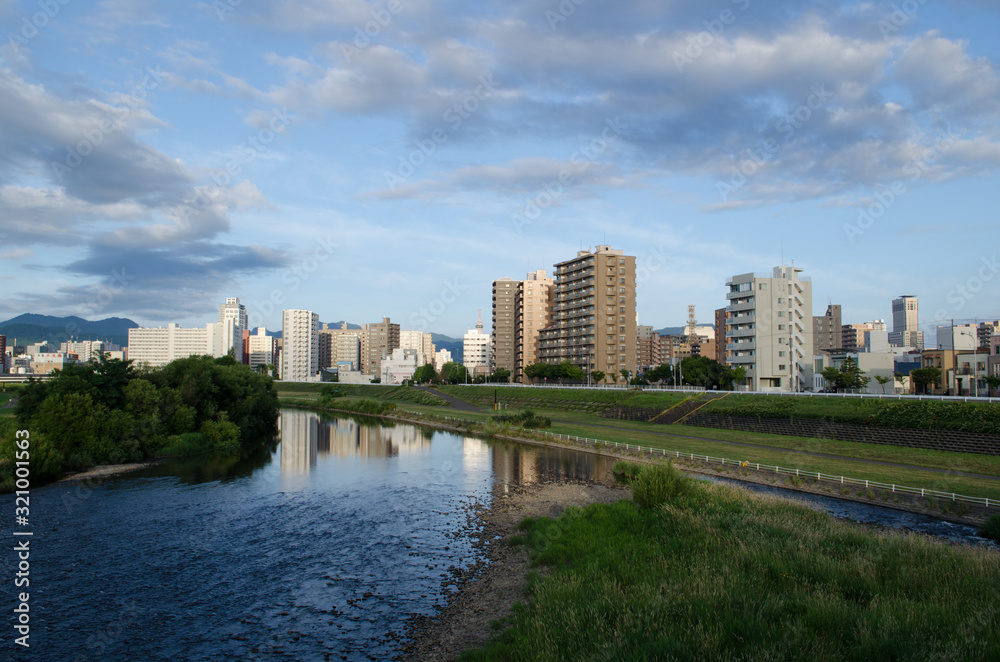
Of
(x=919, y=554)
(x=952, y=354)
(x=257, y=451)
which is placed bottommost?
(x=257, y=451)

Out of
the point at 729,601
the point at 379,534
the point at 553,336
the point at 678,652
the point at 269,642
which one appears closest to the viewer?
the point at 678,652

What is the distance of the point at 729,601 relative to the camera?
41.4 feet

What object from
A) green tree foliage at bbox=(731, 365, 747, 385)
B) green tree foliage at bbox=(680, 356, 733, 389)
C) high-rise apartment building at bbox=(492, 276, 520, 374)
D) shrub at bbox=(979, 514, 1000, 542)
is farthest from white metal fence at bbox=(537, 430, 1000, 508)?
high-rise apartment building at bbox=(492, 276, 520, 374)

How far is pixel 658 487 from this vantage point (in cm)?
2614

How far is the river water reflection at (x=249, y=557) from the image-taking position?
53.7ft

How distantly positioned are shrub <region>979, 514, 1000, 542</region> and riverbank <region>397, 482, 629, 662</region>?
53.6ft

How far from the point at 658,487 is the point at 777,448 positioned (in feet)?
91.8

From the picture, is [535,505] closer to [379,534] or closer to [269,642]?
[379,534]

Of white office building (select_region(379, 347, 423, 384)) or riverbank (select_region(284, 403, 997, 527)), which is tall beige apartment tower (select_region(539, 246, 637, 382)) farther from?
riverbank (select_region(284, 403, 997, 527))

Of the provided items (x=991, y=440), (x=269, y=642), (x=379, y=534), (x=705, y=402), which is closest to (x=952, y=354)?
(x=705, y=402)

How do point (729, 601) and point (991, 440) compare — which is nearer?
point (729, 601)

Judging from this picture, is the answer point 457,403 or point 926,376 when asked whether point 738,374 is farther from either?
point 457,403

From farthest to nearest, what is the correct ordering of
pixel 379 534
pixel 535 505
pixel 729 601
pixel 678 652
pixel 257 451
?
1. pixel 257 451
2. pixel 535 505
3. pixel 379 534
4. pixel 729 601
5. pixel 678 652

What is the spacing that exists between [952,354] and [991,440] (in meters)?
62.1
